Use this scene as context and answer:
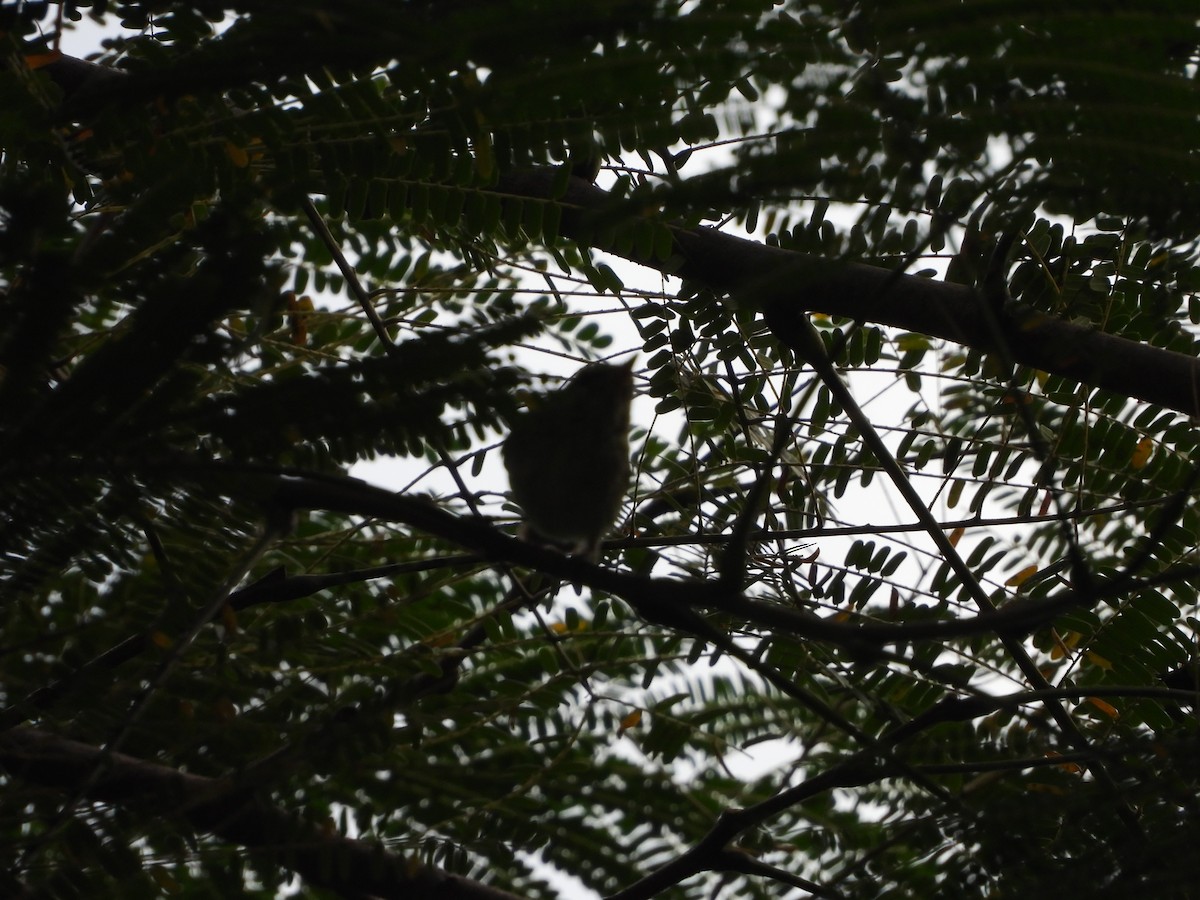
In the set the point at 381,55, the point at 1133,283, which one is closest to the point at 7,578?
the point at 381,55

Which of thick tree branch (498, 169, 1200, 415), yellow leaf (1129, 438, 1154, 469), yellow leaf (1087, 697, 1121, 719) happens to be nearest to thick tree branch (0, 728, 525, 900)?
thick tree branch (498, 169, 1200, 415)

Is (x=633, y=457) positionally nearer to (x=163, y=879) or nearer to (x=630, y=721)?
(x=630, y=721)

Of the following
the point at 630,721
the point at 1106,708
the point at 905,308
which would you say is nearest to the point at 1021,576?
the point at 1106,708

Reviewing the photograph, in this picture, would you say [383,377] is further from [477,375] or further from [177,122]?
[177,122]

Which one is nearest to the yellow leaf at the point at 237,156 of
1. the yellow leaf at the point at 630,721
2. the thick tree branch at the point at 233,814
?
the thick tree branch at the point at 233,814

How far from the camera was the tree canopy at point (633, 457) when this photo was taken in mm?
2055

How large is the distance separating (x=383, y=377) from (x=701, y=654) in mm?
1877

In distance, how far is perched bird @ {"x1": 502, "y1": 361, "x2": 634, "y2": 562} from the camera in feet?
10.2

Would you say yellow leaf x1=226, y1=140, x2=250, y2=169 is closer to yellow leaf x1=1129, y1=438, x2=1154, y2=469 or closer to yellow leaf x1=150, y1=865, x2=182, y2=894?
yellow leaf x1=150, y1=865, x2=182, y2=894

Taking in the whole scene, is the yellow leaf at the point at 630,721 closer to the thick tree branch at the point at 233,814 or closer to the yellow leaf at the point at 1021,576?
the thick tree branch at the point at 233,814

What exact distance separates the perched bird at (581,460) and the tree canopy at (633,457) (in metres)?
0.17

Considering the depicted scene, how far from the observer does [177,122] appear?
3.12 meters

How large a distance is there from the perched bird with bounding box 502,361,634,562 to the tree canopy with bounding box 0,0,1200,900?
0.17 meters

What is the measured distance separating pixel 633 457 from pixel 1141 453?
6.69ft
